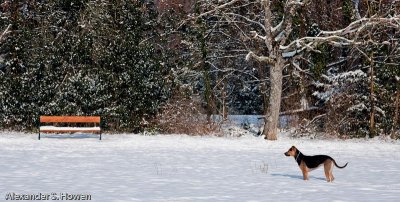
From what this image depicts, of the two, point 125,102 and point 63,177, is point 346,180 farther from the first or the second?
point 125,102

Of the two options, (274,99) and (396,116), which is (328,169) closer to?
(274,99)

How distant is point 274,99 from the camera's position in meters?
22.3

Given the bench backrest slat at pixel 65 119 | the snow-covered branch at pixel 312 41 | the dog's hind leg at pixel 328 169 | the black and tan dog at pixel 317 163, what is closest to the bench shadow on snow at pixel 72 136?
the bench backrest slat at pixel 65 119

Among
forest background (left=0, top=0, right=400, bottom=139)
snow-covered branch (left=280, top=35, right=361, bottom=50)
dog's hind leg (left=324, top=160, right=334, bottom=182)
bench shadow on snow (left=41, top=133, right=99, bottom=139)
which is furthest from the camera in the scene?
forest background (left=0, top=0, right=400, bottom=139)

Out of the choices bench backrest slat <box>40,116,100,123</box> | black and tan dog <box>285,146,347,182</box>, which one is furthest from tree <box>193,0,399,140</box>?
black and tan dog <box>285,146,347,182</box>

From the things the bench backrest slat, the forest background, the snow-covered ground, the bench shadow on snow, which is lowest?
the snow-covered ground

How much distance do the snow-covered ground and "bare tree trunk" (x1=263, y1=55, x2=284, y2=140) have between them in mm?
1639

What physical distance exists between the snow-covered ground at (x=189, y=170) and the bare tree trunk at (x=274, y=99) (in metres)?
1.64

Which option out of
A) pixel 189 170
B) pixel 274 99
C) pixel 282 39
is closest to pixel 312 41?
pixel 282 39

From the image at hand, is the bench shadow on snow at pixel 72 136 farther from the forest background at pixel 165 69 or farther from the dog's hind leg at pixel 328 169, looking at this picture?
the dog's hind leg at pixel 328 169

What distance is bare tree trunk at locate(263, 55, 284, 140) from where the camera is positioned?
71.9ft

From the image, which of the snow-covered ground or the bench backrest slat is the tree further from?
the bench backrest slat

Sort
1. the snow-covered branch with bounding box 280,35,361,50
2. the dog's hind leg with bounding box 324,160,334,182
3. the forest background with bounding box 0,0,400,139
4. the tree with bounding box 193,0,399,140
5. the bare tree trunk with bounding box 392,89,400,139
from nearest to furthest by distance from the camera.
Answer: the dog's hind leg with bounding box 324,160,334,182 < the snow-covered branch with bounding box 280,35,361,50 < the tree with bounding box 193,0,399,140 < the bare tree trunk with bounding box 392,89,400,139 < the forest background with bounding box 0,0,400,139

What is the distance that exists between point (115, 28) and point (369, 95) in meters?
10.5
